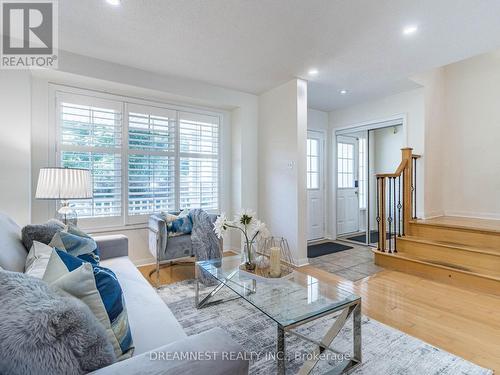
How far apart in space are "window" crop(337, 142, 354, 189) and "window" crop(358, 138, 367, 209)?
253 mm

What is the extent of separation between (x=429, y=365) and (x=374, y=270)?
6.02 ft

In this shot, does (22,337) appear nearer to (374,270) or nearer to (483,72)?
(374,270)

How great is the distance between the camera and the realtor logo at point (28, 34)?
7.12ft

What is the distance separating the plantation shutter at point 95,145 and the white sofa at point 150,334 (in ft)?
3.95

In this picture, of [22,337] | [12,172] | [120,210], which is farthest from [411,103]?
[12,172]

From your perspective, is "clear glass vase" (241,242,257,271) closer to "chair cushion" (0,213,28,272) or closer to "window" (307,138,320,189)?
"chair cushion" (0,213,28,272)

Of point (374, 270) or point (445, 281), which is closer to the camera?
point (445, 281)

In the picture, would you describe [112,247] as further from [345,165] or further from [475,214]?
[475,214]

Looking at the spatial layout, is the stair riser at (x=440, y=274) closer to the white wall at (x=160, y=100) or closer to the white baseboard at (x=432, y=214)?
the white baseboard at (x=432, y=214)

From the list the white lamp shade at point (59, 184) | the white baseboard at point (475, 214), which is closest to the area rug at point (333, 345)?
the white lamp shade at point (59, 184)

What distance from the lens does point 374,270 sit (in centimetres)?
338

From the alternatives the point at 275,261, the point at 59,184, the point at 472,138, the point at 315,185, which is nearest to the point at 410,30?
the point at 275,261

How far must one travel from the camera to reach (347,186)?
5473mm

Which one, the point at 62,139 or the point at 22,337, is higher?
the point at 62,139
